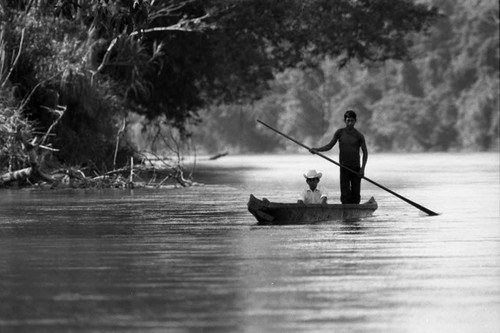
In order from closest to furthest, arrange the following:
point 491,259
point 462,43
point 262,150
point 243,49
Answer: point 491,259 → point 243,49 → point 462,43 → point 262,150

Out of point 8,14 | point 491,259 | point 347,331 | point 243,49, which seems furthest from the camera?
point 243,49

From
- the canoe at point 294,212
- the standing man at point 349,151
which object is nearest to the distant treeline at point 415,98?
the standing man at point 349,151

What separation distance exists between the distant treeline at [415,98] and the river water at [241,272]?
7926cm

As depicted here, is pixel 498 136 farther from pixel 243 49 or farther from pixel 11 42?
pixel 11 42

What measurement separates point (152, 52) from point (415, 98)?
6145 centimetres

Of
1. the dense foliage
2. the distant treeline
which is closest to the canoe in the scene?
the dense foliage

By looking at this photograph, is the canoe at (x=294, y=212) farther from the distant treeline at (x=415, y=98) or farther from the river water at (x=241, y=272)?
the distant treeline at (x=415, y=98)

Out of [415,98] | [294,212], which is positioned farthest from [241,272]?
[415,98]

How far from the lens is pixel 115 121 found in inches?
1661

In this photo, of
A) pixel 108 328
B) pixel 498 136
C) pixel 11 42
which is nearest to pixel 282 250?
pixel 108 328

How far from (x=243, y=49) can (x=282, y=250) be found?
38.3 metres

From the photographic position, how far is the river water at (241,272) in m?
11.0

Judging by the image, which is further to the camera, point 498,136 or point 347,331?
point 498,136

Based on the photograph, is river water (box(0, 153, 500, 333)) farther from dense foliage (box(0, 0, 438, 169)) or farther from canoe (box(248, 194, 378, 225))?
dense foliage (box(0, 0, 438, 169))
